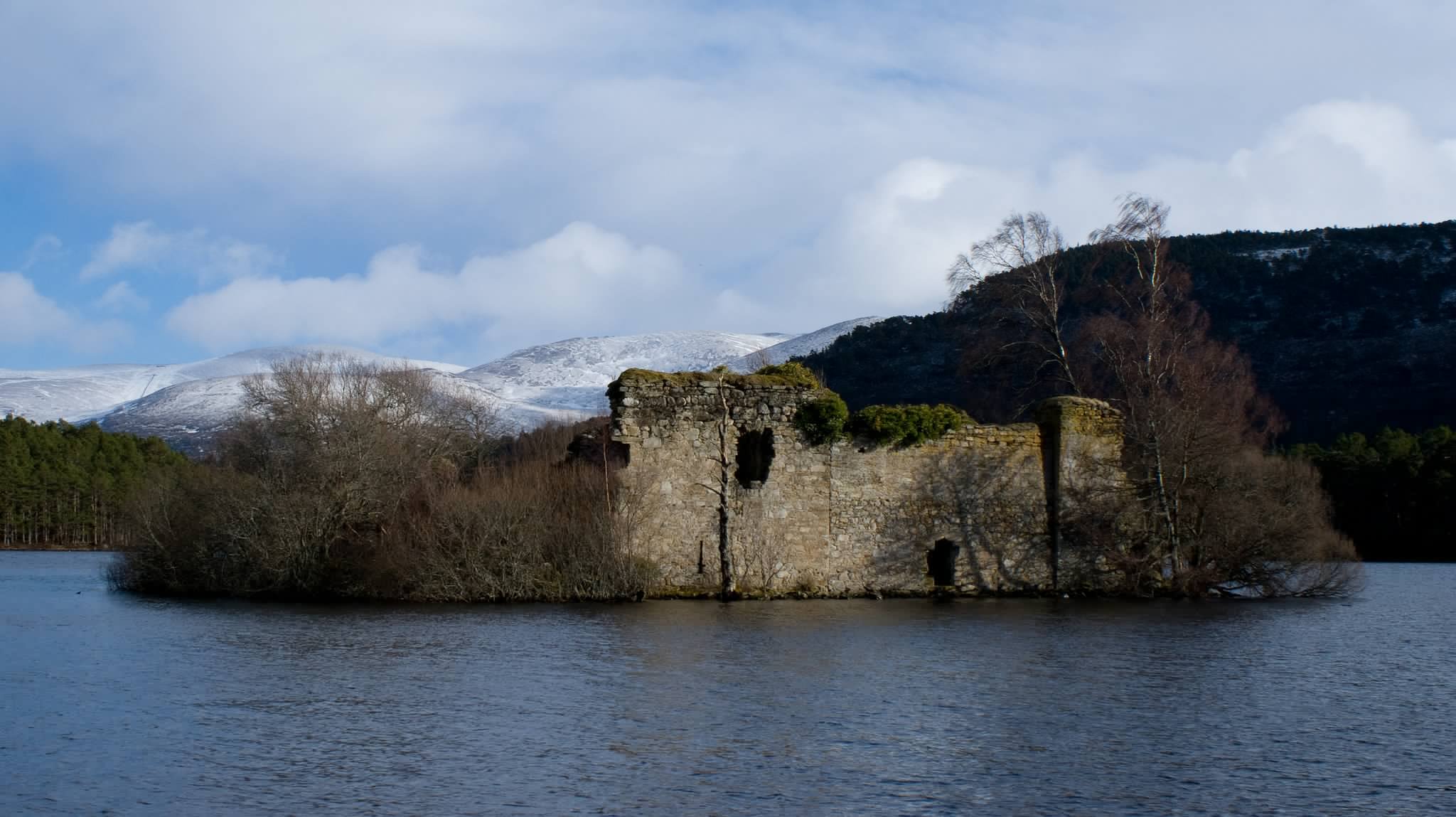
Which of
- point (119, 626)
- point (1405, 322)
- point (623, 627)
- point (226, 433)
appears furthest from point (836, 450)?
point (1405, 322)

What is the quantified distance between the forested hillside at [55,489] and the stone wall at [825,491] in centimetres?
5415

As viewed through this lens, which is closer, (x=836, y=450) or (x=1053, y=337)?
(x=836, y=450)

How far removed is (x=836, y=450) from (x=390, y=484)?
9.46 meters

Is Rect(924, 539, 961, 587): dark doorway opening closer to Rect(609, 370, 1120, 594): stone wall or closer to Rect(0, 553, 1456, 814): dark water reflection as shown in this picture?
Rect(609, 370, 1120, 594): stone wall

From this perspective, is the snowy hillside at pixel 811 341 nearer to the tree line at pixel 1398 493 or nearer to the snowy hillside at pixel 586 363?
the snowy hillside at pixel 586 363

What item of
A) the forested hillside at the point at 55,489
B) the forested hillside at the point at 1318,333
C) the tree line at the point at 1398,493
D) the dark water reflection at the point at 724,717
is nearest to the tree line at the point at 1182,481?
the dark water reflection at the point at 724,717

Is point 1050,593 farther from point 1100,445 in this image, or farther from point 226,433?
point 226,433

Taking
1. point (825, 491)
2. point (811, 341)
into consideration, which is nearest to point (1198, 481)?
point (825, 491)

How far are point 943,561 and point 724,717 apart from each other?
14.4m

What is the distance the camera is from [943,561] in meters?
25.2

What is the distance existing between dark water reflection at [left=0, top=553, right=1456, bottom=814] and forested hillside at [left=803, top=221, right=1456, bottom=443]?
1498 inches

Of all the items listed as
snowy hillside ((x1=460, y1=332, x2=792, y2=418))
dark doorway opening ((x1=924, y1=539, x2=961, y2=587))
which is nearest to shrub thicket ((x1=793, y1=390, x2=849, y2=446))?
dark doorway opening ((x1=924, y1=539, x2=961, y2=587))

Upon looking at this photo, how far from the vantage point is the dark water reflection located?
8742 mm

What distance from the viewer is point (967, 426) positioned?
24734 mm
